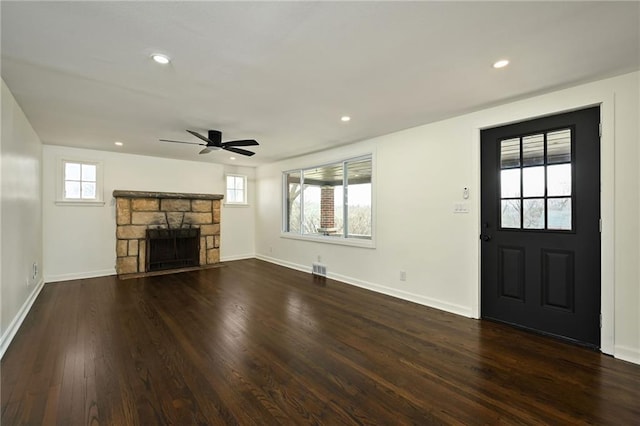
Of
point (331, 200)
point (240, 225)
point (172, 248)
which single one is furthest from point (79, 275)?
point (331, 200)

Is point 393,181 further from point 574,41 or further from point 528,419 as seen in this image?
point 528,419

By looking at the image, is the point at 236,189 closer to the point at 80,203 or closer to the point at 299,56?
the point at 80,203

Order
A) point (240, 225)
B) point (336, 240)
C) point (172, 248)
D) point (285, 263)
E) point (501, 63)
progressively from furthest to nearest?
point (240, 225)
point (285, 263)
point (172, 248)
point (336, 240)
point (501, 63)

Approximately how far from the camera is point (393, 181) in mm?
4254

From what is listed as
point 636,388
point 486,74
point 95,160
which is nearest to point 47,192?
point 95,160

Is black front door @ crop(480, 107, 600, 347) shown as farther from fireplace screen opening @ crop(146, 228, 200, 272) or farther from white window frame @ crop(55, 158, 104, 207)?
white window frame @ crop(55, 158, 104, 207)

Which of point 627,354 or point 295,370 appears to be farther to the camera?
point 627,354

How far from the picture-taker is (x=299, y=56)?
217 cm

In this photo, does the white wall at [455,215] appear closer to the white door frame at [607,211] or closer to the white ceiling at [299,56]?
the white door frame at [607,211]

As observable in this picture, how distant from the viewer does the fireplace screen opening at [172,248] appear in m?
5.86

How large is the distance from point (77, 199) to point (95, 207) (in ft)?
0.99

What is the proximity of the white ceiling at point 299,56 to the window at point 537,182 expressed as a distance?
540 millimetres

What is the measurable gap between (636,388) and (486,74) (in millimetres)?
2616

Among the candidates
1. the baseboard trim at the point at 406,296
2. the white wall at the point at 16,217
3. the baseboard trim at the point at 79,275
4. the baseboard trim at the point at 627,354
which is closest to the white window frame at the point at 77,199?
the white wall at the point at 16,217
